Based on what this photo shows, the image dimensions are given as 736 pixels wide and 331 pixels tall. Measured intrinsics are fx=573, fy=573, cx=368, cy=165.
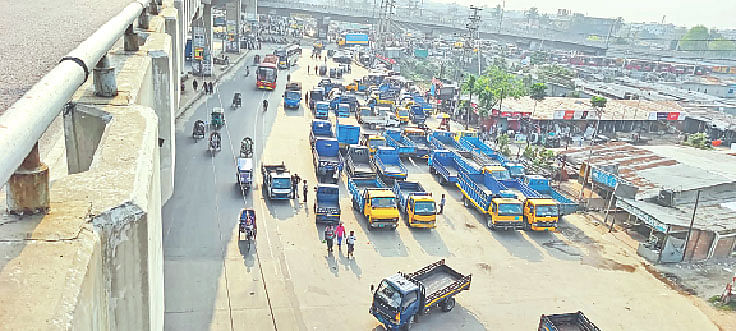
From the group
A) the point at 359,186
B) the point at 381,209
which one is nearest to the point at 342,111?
the point at 359,186

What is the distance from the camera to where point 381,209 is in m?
19.6

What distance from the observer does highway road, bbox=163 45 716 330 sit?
1440 centimetres

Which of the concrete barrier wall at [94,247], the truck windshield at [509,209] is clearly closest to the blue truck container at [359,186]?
the truck windshield at [509,209]

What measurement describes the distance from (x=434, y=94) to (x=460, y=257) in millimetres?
32741

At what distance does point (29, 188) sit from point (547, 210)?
62.1 ft

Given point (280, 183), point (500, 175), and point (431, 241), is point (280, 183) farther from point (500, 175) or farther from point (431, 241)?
point (500, 175)

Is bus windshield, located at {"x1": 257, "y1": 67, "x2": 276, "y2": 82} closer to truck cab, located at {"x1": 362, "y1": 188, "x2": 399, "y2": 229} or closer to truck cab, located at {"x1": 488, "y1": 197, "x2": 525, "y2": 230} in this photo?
truck cab, located at {"x1": 362, "y1": 188, "x2": 399, "y2": 229}

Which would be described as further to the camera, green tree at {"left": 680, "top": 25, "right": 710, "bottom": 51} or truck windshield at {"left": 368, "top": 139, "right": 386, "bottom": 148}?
green tree at {"left": 680, "top": 25, "right": 710, "bottom": 51}

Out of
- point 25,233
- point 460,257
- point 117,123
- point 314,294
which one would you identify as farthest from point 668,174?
point 25,233

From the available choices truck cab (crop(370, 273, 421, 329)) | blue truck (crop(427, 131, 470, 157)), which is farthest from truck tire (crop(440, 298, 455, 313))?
blue truck (crop(427, 131, 470, 157))

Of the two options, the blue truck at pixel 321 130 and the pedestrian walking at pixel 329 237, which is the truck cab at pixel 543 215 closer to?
the pedestrian walking at pixel 329 237

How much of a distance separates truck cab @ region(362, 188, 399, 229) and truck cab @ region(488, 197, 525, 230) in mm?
3574

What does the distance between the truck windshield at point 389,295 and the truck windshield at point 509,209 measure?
7.84 metres

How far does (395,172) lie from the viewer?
24547mm
